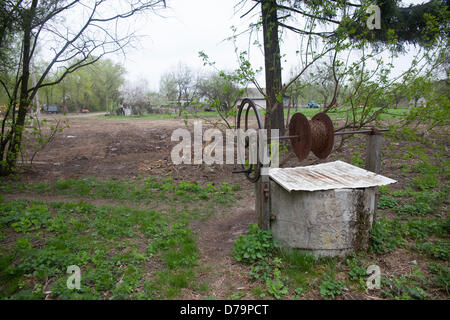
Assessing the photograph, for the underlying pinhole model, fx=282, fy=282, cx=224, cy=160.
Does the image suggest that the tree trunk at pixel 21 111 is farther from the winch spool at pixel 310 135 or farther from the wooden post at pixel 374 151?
the wooden post at pixel 374 151

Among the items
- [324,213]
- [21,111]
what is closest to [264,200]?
[324,213]

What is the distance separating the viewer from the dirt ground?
10.9ft

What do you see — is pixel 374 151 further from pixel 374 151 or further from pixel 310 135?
pixel 310 135

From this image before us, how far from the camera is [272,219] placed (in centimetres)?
351

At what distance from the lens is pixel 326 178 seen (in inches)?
140

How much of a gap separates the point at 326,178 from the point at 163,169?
5270mm

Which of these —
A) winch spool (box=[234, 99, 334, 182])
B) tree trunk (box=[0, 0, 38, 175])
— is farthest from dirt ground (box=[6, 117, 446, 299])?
winch spool (box=[234, 99, 334, 182])

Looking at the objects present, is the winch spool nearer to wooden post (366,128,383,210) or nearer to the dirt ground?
wooden post (366,128,383,210)

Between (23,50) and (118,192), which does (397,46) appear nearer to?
(118,192)

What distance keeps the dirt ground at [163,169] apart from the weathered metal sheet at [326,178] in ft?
3.37

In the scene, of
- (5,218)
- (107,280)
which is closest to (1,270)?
(107,280)

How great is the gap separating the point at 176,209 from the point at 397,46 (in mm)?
6052

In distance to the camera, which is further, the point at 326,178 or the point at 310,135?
the point at 326,178

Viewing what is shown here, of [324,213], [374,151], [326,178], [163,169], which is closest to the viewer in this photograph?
[324,213]
